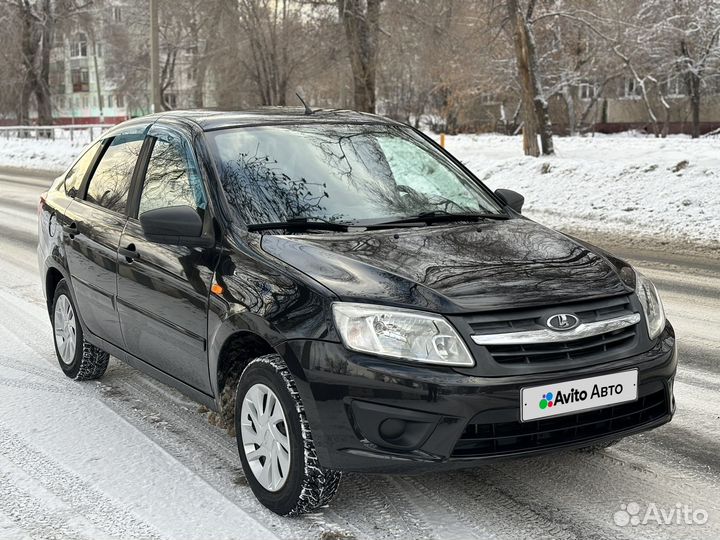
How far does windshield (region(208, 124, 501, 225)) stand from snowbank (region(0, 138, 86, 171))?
88.0 ft

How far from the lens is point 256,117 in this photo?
485 centimetres

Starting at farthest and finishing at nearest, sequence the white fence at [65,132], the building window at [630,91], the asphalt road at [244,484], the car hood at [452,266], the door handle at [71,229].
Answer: the building window at [630,91]
the white fence at [65,132]
the door handle at [71,229]
the asphalt road at [244,484]
the car hood at [452,266]

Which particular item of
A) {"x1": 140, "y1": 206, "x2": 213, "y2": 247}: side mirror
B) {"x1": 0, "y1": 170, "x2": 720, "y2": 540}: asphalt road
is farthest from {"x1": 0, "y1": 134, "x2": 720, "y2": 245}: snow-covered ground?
{"x1": 140, "y1": 206, "x2": 213, "y2": 247}: side mirror

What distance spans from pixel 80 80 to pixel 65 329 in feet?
303

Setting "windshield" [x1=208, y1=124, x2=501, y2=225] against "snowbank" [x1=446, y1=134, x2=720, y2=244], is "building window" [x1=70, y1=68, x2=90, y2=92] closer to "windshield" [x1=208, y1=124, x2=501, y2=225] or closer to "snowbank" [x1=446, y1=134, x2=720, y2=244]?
"snowbank" [x1=446, y1=134, x2=720, y2=244]

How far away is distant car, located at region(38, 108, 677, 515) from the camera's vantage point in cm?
332

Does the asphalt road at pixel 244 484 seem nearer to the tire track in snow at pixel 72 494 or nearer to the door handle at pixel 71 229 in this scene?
the tire track in snow at pixel 72 494

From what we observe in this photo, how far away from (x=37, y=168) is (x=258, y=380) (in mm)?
29334

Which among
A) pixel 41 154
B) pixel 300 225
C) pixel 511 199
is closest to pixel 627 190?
pixel 511 199

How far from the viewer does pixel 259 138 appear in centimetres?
461

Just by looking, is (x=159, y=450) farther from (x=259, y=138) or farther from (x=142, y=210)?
(x=259, y=138)

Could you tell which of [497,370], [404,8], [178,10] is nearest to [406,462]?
[497,370]

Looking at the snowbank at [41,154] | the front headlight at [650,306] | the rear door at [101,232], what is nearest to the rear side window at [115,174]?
the rear door at [101,232]

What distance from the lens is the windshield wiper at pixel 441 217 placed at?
14.2 ft
